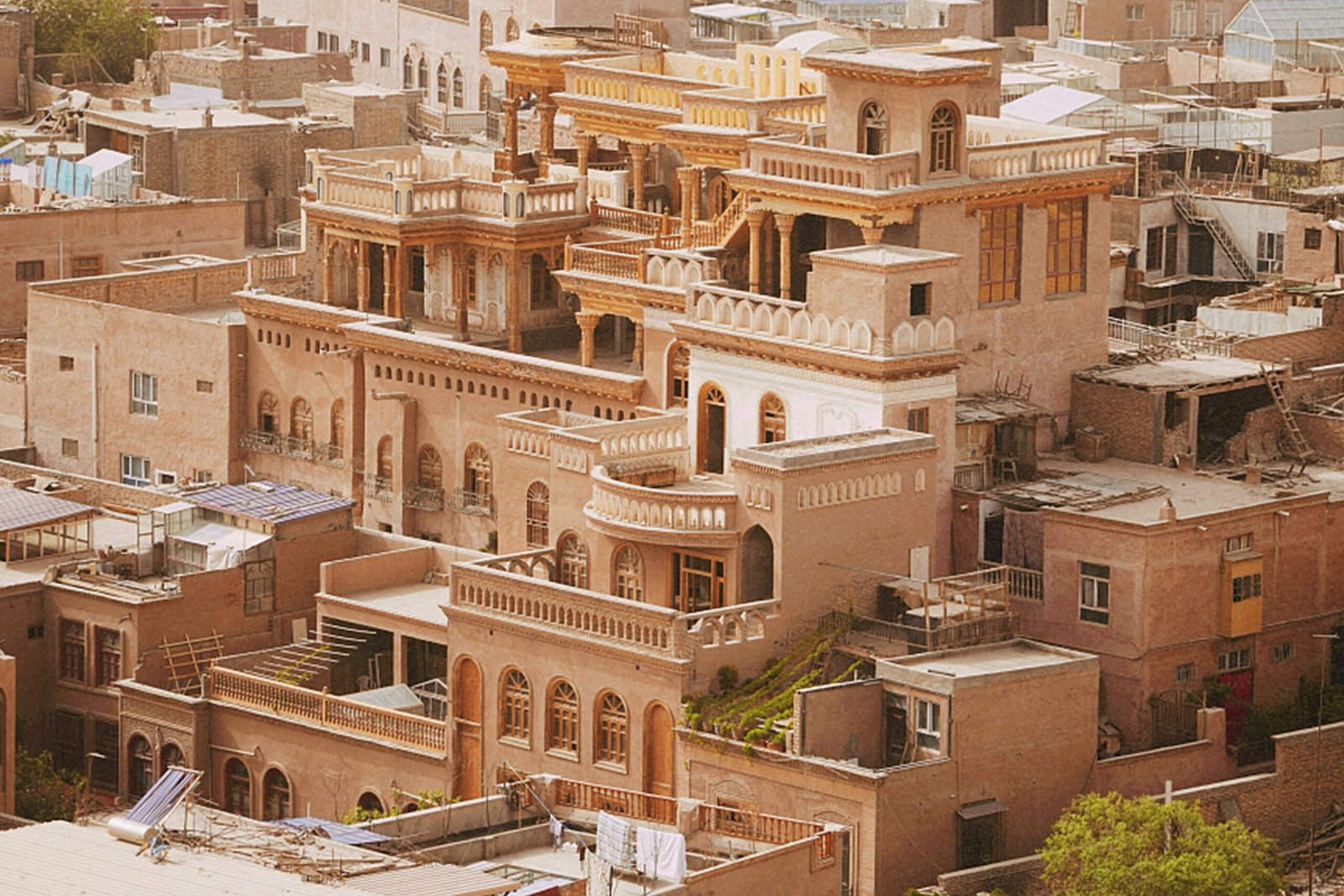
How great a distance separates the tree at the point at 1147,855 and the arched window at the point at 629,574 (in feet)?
36.3

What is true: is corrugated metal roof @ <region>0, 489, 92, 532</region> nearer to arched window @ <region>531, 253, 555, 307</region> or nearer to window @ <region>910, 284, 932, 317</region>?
arched window @ <region>531, 253, 555, 307</region>

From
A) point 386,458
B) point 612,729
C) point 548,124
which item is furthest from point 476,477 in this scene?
point 612,729

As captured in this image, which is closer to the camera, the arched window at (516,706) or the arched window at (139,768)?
the arched window at (516,706)

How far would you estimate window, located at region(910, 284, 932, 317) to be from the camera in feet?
293

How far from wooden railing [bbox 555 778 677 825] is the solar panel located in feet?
28.1

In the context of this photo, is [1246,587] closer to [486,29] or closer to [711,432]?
[711,432]

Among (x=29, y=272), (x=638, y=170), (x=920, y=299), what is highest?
(x=638, y=170)

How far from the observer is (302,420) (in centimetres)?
10688

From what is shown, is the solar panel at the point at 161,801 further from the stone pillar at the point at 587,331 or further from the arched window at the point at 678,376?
the stone pillar at the point at 587,331

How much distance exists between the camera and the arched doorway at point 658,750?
277 ft

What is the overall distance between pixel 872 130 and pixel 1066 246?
5.53 metres

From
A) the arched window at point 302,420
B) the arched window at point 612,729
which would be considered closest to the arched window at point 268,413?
the arched window at point 302,420

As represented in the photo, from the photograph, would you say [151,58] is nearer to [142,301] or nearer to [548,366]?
[142,301]

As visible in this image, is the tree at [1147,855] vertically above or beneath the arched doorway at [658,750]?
beneath
